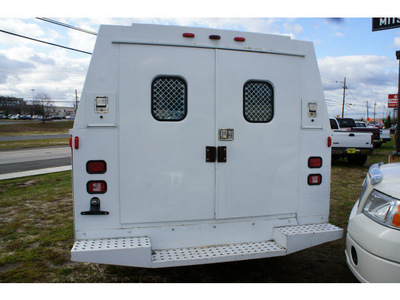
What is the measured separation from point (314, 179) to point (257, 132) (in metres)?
0.91

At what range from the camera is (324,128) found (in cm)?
384

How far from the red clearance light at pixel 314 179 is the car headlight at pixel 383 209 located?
0.91 meters

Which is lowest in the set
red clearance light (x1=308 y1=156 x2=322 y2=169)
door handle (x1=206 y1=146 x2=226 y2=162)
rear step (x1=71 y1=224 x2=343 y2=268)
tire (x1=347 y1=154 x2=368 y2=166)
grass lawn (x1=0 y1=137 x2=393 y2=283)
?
grass lawn (x1=0 y1=137 x2=393 y2=283)

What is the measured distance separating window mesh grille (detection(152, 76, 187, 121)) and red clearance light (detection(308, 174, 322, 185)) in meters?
1.62

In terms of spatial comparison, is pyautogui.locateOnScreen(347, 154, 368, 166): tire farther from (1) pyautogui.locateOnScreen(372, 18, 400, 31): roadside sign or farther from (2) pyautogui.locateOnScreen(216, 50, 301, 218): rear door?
(2) pyautogui.locateOnScreen(216, 50, 301, 218): rear door

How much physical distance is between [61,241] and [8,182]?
5833 millimetres

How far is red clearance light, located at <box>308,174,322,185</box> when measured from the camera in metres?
3.78

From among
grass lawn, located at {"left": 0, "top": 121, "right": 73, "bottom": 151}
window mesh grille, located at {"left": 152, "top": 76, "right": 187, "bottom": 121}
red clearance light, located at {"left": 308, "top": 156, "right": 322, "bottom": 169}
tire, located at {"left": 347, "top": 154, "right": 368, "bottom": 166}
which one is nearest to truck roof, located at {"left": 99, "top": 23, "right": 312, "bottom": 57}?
window mesh grille, located at {"left": 152, "top": 76, "right": 187, "bottom": 121}

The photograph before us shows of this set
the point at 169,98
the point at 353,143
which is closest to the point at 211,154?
the point at 169,98

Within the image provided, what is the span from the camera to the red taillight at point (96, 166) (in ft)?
10.6

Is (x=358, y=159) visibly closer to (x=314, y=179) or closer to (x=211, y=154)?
(x=314, y=179)

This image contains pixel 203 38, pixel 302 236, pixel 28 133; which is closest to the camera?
pixel 203 38

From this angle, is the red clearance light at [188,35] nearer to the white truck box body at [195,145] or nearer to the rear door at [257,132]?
the white truck box body at [195,145]

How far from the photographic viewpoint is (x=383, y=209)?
263 cm
